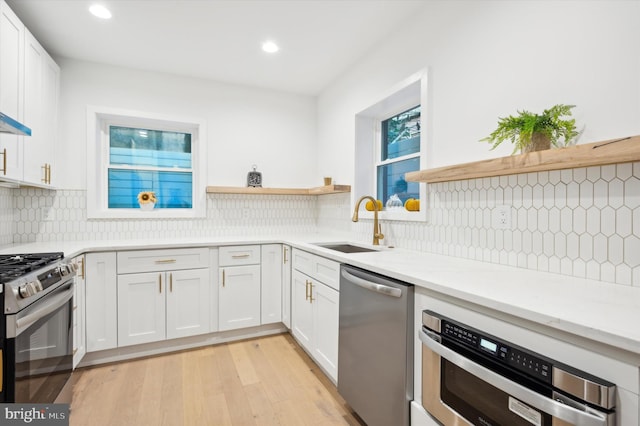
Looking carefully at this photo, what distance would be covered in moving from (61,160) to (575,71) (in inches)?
146

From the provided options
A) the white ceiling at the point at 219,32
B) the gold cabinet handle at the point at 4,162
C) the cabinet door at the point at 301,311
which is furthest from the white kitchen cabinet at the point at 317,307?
the gold cabinet handle at the point at 4,162

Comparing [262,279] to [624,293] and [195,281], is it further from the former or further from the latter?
[624,293]

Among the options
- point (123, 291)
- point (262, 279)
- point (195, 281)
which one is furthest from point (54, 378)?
point (262, 279)

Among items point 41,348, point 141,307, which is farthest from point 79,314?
point 41,348

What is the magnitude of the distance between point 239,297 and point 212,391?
872mm

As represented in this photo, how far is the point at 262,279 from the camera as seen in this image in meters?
2.97

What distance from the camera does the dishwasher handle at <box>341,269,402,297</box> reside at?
1451mm

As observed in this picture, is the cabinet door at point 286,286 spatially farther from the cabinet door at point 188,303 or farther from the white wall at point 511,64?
the white wall at point 511,64

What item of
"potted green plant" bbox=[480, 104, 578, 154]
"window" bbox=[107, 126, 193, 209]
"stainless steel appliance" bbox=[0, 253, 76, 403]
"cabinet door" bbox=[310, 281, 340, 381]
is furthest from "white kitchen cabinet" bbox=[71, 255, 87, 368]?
"potted green plant" bbox=[480, 104, 578, 154]

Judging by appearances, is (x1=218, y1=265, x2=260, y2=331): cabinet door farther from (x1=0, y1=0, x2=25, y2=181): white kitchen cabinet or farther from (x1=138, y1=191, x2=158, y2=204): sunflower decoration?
(x1=0, y1=0, x2=25, y2=181): white kitchen cabinet

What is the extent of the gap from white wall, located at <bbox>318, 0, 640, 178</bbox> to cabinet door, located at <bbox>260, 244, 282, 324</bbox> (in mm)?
1615

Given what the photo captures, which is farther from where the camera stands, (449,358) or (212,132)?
(212,132)

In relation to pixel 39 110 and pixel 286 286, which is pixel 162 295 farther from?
pixel 39 110

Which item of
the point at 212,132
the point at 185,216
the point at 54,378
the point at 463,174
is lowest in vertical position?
the point at 54,378
